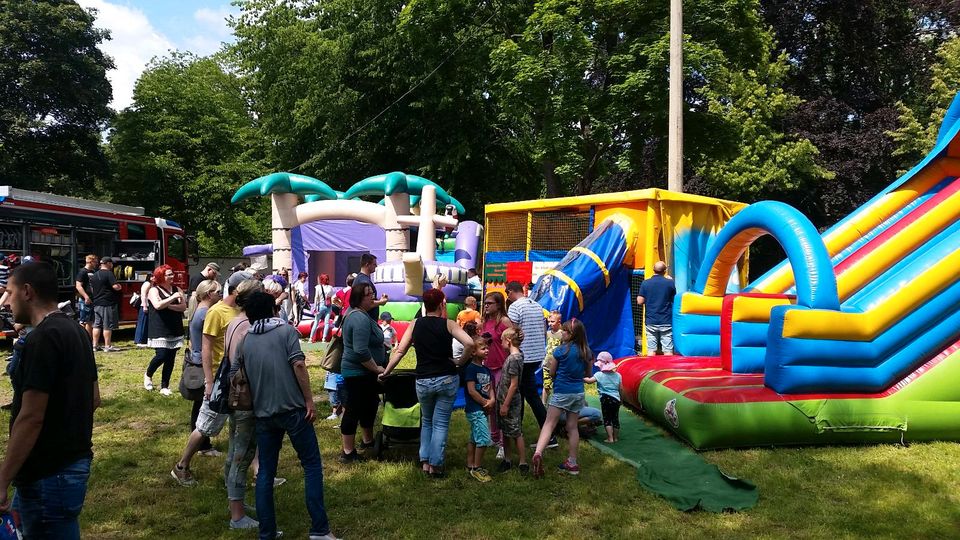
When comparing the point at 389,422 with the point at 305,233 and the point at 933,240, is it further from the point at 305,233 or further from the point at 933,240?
the point at 305,233

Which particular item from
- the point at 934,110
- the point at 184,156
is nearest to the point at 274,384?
the point at 934,110

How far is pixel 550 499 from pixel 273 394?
215cm

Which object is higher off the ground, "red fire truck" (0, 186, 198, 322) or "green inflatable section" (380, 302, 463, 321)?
"red fire truck" (0, 186, 198, 322)

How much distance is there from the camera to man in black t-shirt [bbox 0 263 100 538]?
2633mm

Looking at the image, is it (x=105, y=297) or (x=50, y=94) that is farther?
(x=50, y=94)

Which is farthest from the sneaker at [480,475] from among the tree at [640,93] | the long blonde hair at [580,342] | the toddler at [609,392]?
the tree at [640,93]

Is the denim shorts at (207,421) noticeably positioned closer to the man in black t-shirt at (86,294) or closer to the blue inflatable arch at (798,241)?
the blue inflatable arch at (798,241)

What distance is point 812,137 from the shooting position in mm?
19625

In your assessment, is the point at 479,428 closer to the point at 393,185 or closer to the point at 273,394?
the point at 273,394

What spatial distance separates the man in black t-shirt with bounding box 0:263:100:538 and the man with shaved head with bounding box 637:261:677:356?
7.31 metres

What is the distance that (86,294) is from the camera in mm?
11312

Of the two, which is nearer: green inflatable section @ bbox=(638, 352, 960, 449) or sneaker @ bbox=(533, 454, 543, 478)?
sneaker @ bbox=(533, 454, 543, 478)

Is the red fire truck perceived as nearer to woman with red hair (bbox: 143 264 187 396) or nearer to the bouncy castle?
woman with red hair (bbox: 143 264 187 396)

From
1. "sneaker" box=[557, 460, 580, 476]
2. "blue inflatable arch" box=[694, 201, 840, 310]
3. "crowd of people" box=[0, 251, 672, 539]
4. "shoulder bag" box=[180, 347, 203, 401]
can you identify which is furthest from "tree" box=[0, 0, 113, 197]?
"sneaker" box=[557, 460, 580, 476]
